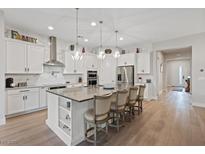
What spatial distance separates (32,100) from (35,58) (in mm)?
1474

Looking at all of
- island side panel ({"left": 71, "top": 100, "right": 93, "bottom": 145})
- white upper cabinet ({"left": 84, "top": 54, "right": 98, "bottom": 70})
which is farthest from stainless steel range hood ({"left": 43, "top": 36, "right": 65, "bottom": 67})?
island side panel ({"left": 71, "top": 100, "right": 93, "bottom": 145})

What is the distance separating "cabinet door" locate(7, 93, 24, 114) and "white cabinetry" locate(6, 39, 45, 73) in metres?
0.81

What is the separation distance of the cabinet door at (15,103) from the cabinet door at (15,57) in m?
0.81

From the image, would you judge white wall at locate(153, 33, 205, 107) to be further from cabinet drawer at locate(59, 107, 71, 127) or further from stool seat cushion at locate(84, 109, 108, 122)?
cabinet drawer at locate(59, 107, 71, 127)

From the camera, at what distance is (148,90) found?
251 inches

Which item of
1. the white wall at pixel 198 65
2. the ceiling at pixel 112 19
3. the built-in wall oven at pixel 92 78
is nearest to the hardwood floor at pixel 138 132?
the white wall at pixel 198 65

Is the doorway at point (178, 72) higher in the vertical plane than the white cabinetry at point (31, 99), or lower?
higher

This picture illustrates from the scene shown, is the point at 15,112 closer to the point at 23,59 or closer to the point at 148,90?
the point at 23,59

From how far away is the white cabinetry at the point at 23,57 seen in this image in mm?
4035

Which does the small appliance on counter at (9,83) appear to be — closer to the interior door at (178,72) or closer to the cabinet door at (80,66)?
the cabinet door at (80,66)

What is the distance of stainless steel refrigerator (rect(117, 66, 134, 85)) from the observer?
22.2ft

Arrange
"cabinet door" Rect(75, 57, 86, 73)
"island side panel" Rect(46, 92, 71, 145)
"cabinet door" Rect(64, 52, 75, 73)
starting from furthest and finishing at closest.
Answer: "cabinet door" Rect(75, 57, 86, 73), "cabinet door" Rect(64, 52, 75, 73), "island side panel" Rect(46, 92, 71, 145)

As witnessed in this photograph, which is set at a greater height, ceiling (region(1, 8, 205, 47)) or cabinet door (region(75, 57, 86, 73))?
ceiling (region(1, 8, 205, 47))

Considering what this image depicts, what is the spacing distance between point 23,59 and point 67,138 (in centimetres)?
322
